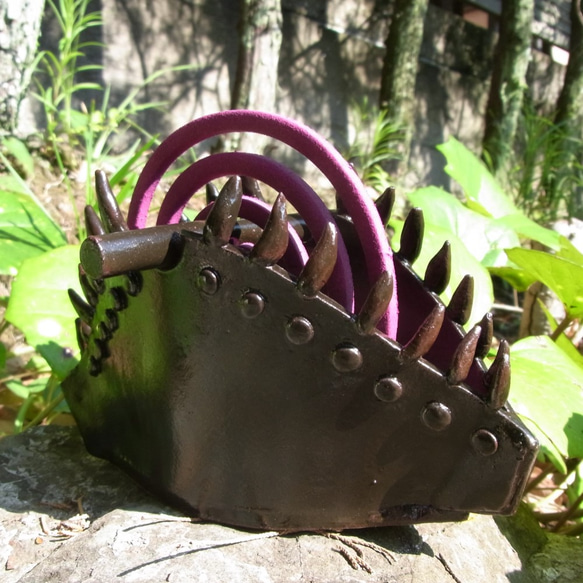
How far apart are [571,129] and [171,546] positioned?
13.2 ft

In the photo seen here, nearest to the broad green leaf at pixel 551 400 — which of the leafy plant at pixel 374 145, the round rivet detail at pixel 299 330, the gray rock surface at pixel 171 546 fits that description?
the gray rock surface at pixel 171 546

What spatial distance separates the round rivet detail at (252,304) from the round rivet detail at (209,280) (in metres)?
0.03

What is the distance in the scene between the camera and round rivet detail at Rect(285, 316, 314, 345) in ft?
1.71

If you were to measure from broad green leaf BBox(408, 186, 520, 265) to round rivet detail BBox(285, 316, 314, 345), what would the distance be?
0.76m

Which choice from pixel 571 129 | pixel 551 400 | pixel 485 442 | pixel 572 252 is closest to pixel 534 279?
pixel 572 252

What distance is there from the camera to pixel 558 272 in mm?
940

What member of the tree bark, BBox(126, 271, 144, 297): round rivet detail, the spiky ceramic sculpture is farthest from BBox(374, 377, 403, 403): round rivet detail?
the tree bark

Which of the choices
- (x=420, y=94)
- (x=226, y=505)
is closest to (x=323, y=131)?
(x=420, y=94)

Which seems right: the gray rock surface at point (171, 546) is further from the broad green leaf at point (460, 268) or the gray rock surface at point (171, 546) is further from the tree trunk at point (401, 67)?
the tree trunk at point (401, 67)

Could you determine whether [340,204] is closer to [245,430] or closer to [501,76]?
[245,430]

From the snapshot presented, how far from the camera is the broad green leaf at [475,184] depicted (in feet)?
4.77

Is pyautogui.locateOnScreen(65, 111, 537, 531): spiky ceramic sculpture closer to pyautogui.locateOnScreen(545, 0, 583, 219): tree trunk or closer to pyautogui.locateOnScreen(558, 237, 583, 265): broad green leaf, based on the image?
pyautogui.locateOnScreen(558, 237, 583, 265): broad green leaf

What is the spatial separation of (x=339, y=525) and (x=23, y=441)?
16.4 inches

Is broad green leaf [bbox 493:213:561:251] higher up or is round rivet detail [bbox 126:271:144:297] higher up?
broad green leaf [bbox 493:213:561:251]
